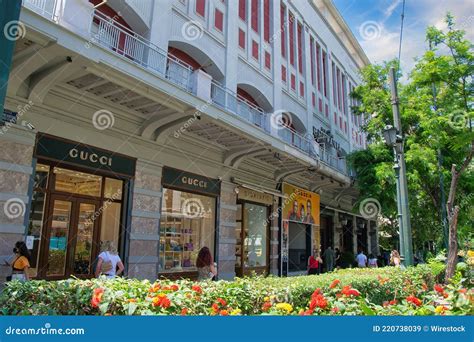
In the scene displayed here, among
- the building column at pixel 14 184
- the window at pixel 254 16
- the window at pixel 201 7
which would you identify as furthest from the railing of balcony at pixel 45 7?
the window at pixel 254 16

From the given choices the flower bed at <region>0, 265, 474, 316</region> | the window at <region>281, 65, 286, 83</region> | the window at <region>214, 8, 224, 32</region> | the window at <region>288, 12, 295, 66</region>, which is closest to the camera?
the flower bed at <region>0, 265, 474, 316</region>

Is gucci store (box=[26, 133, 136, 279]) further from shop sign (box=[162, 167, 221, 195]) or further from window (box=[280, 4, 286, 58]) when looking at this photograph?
window (box=[280, 4, 286, 58])

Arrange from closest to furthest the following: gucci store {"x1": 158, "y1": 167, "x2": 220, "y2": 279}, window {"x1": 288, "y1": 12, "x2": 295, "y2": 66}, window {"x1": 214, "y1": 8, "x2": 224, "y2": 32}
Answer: gucci store {"x1": 158, "y1": 167, "x2": 220, "y2": 279}
window {"x1": 214, "y1": 8, "x2": 224, "y2": 32}
window {"x1": 288, "y1": 12, "x2": 295, "y2": 66}

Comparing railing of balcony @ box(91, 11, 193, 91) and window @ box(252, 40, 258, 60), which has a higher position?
window @ box(252, 40, 258, 60)

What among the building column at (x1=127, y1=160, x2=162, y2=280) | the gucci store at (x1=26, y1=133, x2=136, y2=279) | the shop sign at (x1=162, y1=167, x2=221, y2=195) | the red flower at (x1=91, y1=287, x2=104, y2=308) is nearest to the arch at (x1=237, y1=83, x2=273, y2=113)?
the shop sign at (x1=162, y1=167, x2=221, y2=195)

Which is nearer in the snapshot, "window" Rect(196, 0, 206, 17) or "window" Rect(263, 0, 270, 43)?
"window" Rect(196, 0, 206, 17)

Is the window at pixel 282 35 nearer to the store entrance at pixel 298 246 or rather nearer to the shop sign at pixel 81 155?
the store entrance at pixel 298 246

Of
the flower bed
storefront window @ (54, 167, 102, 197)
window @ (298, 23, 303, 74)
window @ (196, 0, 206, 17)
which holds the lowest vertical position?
the flower bed

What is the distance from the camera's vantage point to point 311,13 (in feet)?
84.3

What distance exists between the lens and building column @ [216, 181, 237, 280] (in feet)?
49.5

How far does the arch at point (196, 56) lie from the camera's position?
14.5m

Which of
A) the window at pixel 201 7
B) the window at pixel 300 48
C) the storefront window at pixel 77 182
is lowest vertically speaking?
the storefront window at pixel 77 182

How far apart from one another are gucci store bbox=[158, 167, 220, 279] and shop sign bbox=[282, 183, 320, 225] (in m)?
5.60

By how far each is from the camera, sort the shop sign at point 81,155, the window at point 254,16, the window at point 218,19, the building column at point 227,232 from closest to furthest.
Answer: the shop sign at point 81,155
the building column at point 227,232
the window at point 218,19
the window at point 254,16
